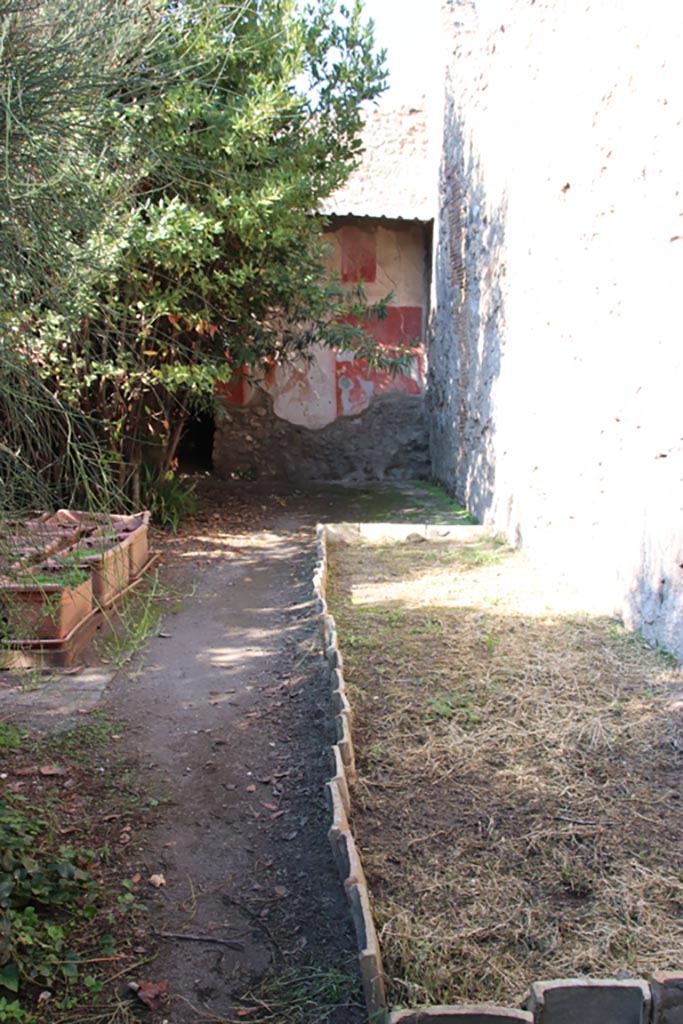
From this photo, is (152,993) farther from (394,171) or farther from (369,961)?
(394,171)

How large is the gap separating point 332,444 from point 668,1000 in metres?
9.62

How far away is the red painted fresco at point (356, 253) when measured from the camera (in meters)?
11.3

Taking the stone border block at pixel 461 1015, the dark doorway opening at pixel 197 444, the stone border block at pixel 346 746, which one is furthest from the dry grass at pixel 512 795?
the dark doorway opening at pixel 197 444

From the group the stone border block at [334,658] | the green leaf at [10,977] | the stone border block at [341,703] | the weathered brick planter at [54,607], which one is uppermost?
the weathered brick planter at [54,607]

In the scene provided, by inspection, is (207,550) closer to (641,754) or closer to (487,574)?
(487,574)

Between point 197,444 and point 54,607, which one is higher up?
point 197,444

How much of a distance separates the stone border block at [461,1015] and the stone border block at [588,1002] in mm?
78

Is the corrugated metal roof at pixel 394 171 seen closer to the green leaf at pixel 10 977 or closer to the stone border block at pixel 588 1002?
the green leaf at pixel 10 977

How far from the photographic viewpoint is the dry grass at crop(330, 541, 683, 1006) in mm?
2432

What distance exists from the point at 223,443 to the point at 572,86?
6408 mm

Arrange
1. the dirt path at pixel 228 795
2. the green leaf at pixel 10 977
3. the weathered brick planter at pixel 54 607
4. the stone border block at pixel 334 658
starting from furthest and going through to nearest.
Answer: the weathered brick planter at pixel 54 607 → the stone border block at pixel 334 658 → the dirt path at pixel 228 795 → the green leaf at pixel 10 977

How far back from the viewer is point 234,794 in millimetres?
3580

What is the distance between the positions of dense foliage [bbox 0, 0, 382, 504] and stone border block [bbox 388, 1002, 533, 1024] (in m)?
1.78

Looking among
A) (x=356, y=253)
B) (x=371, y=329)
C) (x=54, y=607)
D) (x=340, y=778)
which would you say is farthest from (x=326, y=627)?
(x=356, y=253)
